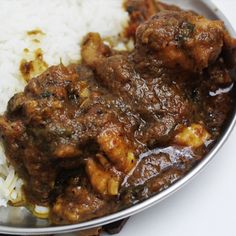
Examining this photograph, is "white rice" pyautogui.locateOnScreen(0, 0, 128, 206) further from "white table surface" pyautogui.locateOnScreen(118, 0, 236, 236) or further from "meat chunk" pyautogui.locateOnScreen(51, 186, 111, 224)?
"white table surface" pyautogui.locateOnScreen(118, 0, 236, 236)

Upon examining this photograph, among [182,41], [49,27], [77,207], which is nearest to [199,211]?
[77,207]

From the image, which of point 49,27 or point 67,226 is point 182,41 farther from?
point 67,226

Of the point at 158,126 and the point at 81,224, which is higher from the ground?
the point at 158,126

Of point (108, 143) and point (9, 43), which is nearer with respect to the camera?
point (108, 143)

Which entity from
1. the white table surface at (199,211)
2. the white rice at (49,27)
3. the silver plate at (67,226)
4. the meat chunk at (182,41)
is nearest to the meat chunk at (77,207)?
the silver plate at (67,226)

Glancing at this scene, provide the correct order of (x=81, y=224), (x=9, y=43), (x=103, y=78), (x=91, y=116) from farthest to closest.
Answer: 1. (x=9, y=43)
2. (x=103, y=78)
3. (x=91, y=116)
4. (x=81, y=224)

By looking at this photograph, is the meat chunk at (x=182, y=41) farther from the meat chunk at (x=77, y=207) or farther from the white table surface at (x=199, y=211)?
the meat chunk at (x=77, y=207)

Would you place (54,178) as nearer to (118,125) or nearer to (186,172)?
(118,125)

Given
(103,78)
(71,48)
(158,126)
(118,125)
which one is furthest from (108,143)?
(71,48)
